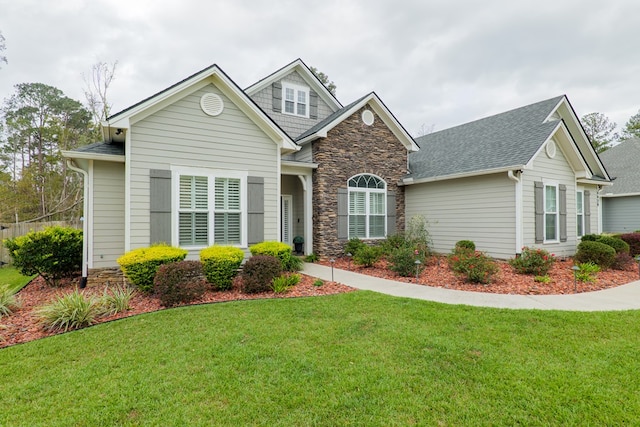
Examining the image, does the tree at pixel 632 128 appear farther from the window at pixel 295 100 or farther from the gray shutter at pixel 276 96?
the gray shutter at pixel 276 96

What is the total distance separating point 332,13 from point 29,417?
12.9 meters

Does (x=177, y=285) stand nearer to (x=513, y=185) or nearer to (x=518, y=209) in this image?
(x=518, y=209)

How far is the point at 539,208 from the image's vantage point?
10.3 metres

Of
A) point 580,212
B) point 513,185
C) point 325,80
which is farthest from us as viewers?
point 325,80

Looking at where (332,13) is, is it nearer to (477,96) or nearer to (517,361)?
(517,361)

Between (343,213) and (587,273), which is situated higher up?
(343,213)

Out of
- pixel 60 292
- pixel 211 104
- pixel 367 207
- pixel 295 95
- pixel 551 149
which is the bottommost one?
pixel 60 292

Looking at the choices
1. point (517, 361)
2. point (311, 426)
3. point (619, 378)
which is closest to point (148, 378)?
Answer: point (311, 426)

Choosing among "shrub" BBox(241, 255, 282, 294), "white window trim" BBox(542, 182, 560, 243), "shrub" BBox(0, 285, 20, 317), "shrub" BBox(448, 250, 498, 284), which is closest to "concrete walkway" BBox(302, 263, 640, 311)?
"shrub" BBox(448, 250, 498, 284)

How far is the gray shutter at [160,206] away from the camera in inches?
294

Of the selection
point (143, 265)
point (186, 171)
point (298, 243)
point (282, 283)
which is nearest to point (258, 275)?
point (282, 283)

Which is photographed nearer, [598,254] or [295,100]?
[598,254]

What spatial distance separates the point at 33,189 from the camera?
18.7 m

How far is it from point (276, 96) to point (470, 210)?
895 cm
